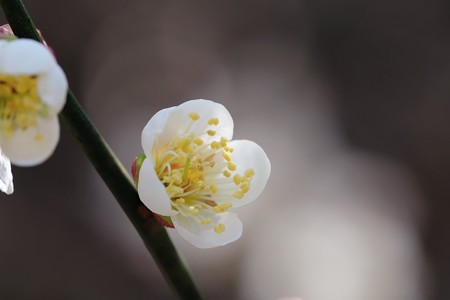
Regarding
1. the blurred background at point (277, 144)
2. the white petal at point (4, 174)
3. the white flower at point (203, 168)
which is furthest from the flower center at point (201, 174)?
the blurred background at point (277, 144)

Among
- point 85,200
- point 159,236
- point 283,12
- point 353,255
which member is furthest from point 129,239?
point 159,236

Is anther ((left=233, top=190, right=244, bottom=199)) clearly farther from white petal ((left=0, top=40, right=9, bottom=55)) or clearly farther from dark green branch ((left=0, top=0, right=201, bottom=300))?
white petal ((left=0, top=40, right=9, bottom=55))

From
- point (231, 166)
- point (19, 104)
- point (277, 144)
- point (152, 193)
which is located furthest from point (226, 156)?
point (277, 144)

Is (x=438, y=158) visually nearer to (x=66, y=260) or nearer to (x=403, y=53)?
(x=403, y=53)

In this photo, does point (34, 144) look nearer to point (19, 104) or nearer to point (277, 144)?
point (19, 104)

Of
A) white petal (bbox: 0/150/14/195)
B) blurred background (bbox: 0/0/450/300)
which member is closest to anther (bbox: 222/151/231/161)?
white petal (bbox: 0/150/14/195)

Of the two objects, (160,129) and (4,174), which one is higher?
(160,129)
